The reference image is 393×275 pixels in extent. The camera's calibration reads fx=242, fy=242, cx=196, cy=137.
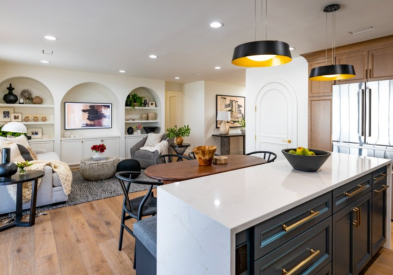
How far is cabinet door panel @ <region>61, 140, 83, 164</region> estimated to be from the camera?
20.3 ft

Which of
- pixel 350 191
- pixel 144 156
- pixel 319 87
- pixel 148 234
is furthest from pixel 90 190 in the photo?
pixel 319 87

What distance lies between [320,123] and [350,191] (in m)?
2.75

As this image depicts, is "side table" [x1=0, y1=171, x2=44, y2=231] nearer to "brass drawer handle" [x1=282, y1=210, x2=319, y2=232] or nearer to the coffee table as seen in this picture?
the coffee table

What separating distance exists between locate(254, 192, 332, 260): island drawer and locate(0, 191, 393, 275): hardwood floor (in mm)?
1216

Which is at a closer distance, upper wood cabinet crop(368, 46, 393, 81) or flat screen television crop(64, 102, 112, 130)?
upper wood cabinet crop(368, 46, 393, 81)

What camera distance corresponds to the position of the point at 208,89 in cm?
746

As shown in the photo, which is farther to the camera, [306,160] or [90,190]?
[90,190]

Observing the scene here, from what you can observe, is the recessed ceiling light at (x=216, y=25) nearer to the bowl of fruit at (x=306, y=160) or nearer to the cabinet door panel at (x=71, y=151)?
the bowl of fruit at (x=306, y=160)

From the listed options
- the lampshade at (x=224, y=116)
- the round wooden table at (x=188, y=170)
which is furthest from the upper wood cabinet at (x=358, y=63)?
the lampshade at (x=224, y=116)

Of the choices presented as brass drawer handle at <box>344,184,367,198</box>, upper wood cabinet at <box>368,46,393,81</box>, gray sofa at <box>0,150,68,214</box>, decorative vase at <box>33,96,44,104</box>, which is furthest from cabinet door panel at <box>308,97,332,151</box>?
decorative vase at <box>33,96,44,104</box>

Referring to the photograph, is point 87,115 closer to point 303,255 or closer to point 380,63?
point 380,63

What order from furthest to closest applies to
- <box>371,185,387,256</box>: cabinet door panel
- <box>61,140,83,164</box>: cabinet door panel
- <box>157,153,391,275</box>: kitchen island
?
<box>61,140,83,164</box>: cabinet door panel
<box>371,185,387,256</box>: cabinet door panel
<box>157,153,391,275</box>: kitchen island

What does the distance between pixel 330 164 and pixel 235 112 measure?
6089 millimetres

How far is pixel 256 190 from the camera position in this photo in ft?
4.73
